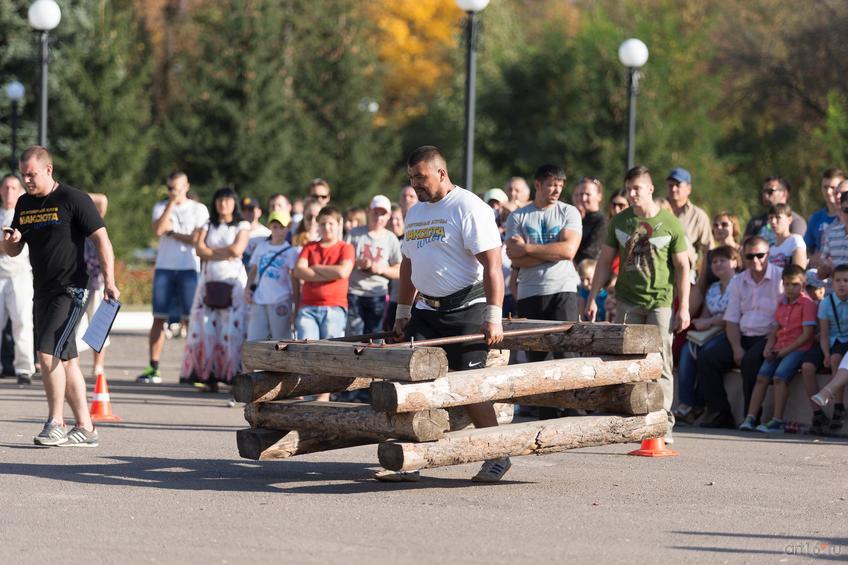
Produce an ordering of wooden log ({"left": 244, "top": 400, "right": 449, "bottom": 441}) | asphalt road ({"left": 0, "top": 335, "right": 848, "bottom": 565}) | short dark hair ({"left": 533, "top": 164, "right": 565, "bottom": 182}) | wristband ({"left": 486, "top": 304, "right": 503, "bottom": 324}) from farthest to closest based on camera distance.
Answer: short dark hair ({"left": 533, "top": 164, "right": 565, "bottom": 182}), wristband ({"left": 486, "top": 304, "right": 503, "bottom": 324}), wooden log ({"left": 244, "top": 400, "right": 449, "bottom": 441}), asphalt road ({"left": 0, "top": 335, "right": 848, "bottom": 565})

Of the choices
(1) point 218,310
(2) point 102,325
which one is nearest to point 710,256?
(1) point 218,310

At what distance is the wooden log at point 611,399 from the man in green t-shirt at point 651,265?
143cm

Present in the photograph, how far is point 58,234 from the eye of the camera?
9.82 m

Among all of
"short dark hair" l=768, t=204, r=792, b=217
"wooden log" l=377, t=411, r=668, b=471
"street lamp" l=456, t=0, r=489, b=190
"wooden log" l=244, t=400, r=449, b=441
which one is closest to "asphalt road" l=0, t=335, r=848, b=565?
"wooden log" l=377, t=411, r=668, b=471

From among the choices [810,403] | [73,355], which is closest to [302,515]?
[73,355]

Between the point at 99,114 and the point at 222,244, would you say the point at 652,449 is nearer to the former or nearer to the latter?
the point at 222,244

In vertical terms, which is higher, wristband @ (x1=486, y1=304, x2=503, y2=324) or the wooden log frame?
wristband @ (x1=486, y1=304, x2=503, y2=324)

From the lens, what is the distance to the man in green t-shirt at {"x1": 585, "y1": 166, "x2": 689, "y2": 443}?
1067cm

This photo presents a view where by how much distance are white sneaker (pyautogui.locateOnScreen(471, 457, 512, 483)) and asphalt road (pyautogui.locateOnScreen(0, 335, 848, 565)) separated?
0.30 ft

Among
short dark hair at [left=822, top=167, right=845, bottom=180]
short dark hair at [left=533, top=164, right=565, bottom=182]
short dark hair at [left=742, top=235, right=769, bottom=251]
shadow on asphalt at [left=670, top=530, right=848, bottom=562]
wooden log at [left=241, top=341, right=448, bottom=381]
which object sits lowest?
shadow on asphalt at [left=670, top=530, right=848, bottom=562]

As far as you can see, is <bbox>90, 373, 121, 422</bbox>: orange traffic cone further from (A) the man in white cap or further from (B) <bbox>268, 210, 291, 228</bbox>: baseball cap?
(B) <bbox>268, 210, 291, 228</bbox>: baseball cap

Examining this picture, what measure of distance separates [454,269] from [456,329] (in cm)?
38

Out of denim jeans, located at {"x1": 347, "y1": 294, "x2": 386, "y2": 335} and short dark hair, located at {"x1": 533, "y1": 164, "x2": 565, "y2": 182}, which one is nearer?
short dark hair, located at {"x1": 533, "y1": 164, "x2": 565, "y2": 182}

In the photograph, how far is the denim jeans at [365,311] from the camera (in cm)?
1408
